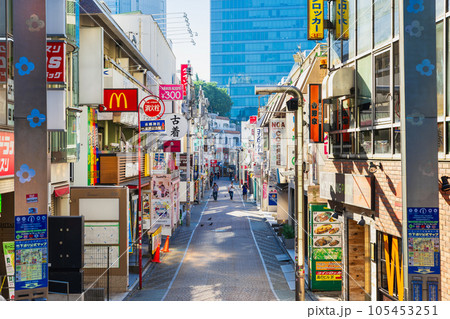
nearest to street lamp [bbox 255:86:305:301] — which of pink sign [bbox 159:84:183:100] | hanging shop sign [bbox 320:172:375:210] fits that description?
hanging shop sign [bbox 320:172:375:210]

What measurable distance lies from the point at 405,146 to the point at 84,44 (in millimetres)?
13773

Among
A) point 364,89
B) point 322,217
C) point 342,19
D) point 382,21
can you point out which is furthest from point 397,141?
point 322,217

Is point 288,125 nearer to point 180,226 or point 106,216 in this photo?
point 180,226

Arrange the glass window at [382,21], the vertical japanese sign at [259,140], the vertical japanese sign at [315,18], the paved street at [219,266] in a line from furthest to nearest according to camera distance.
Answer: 1. the vertical japanese sign at [259,140]
2. the paved street at [219,266]
3. the vertical japanese sign at [315,18]
4. the glass window at [382,21]

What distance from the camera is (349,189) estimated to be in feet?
43.3

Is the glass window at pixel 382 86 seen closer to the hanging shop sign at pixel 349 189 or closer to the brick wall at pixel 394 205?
the brick wall at pixel 394 205

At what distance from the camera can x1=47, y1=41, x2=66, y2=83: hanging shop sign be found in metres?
11.8

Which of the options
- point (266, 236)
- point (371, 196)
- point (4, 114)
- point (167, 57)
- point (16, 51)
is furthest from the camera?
point (167, 57)

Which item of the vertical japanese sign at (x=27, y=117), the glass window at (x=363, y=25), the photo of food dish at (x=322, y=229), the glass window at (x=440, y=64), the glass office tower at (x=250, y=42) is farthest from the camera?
the glass office tower at (x=250, y=42)

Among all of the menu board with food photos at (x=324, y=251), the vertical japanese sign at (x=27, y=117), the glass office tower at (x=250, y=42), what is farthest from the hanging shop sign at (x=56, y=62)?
the glass office tower at (x=250, y=42)

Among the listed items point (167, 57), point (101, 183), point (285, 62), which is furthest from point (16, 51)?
point (285, 62)

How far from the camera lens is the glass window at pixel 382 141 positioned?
11.3 metres

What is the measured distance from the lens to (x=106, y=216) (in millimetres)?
18062

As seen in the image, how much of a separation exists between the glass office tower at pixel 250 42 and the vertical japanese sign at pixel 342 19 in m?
36.8
